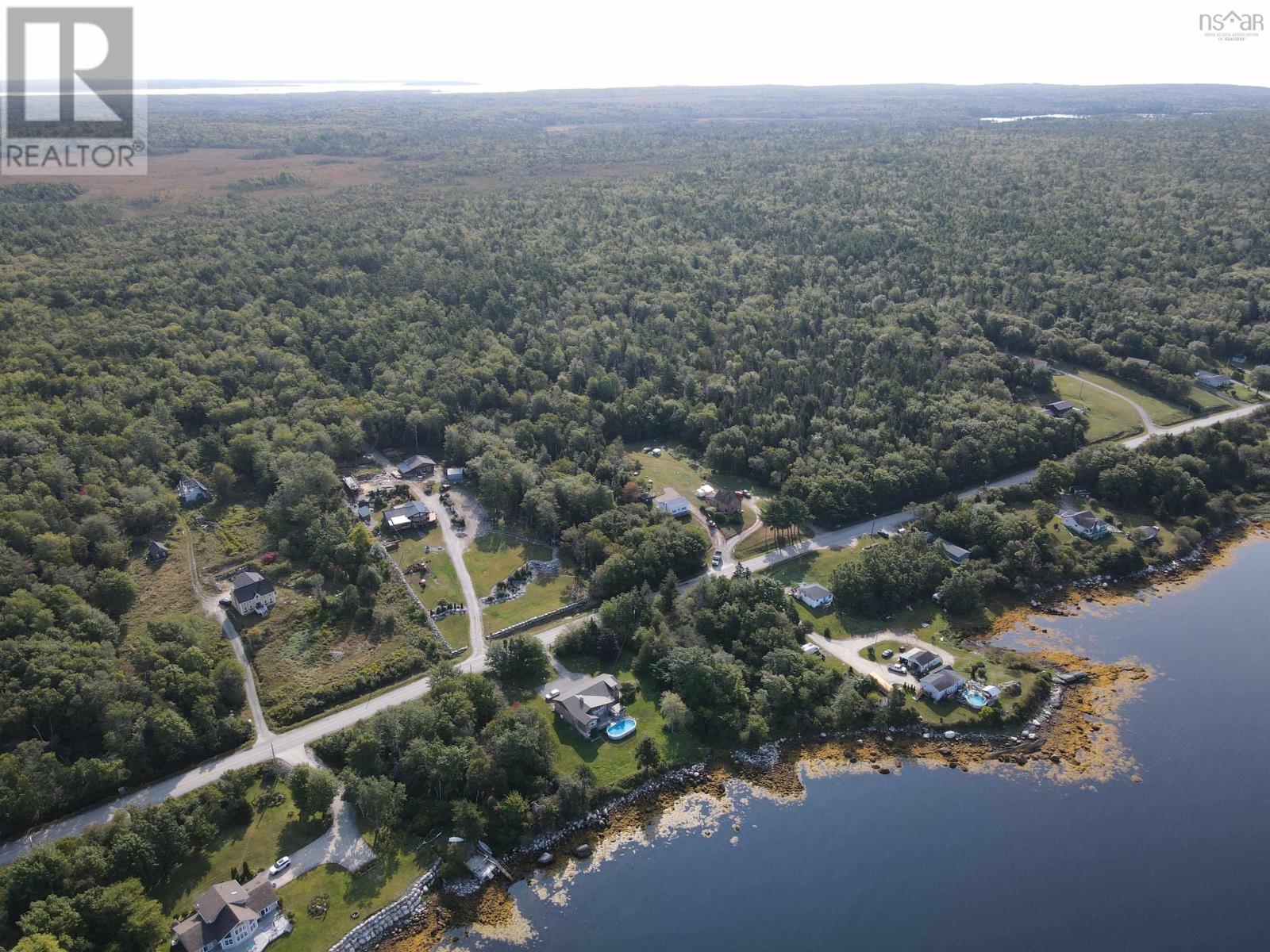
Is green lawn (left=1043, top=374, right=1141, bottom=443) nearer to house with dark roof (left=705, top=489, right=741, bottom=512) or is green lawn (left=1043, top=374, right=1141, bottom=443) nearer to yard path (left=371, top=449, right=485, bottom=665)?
house with dark roof (left=705, top=489, right=741, bottom=512)

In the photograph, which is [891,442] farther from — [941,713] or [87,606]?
[87,606]

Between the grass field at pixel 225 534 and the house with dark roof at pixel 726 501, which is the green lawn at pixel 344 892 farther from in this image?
the house with dark roof at pixel 726 501

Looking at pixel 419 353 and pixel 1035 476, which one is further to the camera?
pixel 419 353

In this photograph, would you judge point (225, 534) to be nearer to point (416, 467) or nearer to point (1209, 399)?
point (416, 467)

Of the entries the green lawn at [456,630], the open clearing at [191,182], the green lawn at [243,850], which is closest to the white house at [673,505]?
the green lawn at [456,630]

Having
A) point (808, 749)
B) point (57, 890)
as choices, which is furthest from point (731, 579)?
point (57, 890)

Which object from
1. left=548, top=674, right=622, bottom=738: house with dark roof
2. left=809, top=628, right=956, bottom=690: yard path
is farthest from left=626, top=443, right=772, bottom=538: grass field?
left=548, top=674, right=622, bottom=738: house with dark roof

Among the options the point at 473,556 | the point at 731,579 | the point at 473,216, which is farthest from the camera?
the point at 473,216
